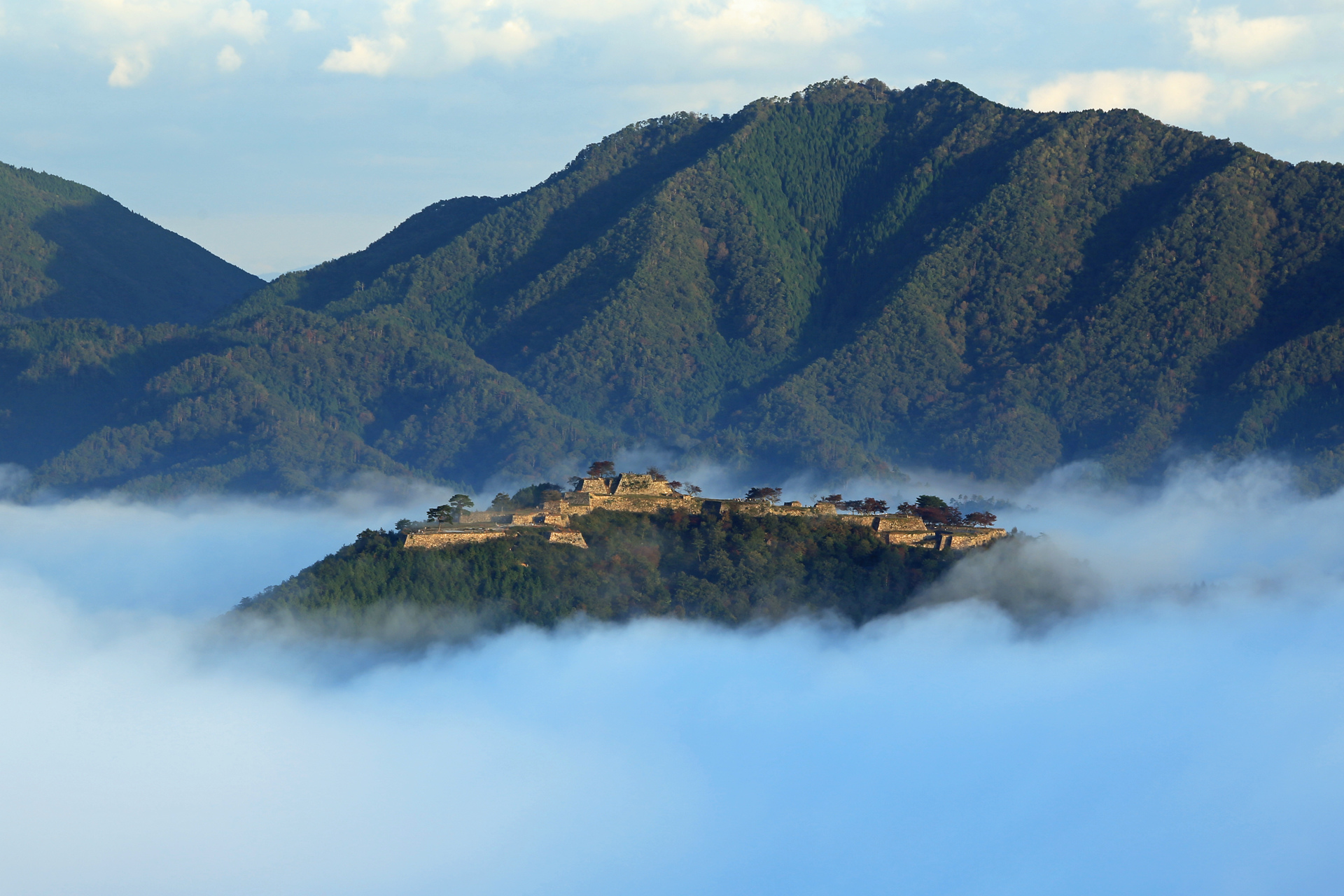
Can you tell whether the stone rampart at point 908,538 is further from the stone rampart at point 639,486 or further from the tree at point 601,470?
the tree at point 601,470

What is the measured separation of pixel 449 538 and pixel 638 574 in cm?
1078

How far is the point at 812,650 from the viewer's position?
132m

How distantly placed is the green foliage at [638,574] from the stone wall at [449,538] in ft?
1.32

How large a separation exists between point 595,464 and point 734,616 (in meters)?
13.1

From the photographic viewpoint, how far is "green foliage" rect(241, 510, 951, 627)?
120 meters

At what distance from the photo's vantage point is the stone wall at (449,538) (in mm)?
120562

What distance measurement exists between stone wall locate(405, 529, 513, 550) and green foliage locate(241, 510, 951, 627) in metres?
0.40

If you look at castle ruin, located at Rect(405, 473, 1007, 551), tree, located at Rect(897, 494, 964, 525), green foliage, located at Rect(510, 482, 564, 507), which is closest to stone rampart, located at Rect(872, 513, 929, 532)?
castle ruin, located at Rect(405, 473, 1007, 551)

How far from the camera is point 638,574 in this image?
122312 millimetres

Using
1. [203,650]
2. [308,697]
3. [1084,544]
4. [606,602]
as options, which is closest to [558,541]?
[606,602]

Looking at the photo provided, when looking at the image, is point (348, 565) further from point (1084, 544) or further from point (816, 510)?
point (1084, 544)

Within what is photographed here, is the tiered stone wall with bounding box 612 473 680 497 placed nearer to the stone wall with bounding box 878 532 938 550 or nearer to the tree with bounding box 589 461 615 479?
the tree with bounding box 589 461 615 479

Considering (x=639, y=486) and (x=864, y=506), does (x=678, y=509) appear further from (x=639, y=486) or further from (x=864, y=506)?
(x=864, y=506)

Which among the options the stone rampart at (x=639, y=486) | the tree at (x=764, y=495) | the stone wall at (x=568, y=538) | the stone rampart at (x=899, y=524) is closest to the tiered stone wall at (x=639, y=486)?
Answer: the stone rampart at (x=639, y=486)
